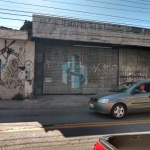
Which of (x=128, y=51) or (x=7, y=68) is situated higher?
(x=128, y=51)

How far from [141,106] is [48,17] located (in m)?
8.22

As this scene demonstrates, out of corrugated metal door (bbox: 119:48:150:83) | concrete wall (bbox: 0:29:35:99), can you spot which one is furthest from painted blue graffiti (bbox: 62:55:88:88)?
corrugated metal door (bbox: 119:48:150:83)

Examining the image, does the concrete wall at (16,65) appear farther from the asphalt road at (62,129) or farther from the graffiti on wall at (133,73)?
the graffiti on wall at (133,73)

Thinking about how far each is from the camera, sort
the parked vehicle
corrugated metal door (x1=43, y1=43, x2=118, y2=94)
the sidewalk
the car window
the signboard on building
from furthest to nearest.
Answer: corrugated metal door (x1=43, y1=43, x2=118, y2=94) < the signboard on building < the sidewalk < the car window < the parked vehicle

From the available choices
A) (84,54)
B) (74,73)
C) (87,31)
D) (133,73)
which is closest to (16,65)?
(74,73)

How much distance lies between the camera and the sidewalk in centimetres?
1198

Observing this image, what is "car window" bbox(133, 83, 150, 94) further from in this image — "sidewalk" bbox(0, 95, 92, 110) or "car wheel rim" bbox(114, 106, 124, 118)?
"sidewalk" bbox(0, 95, 92, 110)

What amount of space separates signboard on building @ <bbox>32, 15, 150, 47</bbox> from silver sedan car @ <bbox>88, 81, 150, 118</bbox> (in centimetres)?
621

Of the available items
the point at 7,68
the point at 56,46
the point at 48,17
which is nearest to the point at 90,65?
the point at 56,46

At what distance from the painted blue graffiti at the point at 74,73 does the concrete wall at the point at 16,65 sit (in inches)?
96.1

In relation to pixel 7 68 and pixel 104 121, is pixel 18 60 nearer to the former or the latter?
pixel 7 68

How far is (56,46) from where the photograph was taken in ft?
51.0

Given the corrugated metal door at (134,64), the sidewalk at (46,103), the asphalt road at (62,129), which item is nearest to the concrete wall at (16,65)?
the sidewalk at (46,103)

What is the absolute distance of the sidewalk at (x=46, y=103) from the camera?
11977mm
